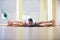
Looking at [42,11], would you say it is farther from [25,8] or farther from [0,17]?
[0,17]

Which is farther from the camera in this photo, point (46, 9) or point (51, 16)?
point (46, 9)

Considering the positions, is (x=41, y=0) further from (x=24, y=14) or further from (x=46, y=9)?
(x=24, y=14)

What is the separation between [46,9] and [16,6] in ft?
4.52

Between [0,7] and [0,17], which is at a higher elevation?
[0,7]

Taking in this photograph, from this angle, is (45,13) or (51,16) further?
(45,13)

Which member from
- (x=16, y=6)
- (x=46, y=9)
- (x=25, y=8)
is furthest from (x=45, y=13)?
(x=16, y=6)

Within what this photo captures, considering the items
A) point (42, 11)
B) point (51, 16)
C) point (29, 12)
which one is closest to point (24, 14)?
point (29, 12)

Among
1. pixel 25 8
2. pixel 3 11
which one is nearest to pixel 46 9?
pixel 25 8

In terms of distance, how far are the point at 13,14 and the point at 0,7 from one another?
0.65m

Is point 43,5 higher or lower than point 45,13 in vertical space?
higher

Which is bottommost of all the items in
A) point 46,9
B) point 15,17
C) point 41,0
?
point 15,17

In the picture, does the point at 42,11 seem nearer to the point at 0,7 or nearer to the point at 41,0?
the point at 41,0

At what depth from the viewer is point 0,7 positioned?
16.7 feet

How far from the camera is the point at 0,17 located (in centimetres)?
507
